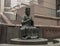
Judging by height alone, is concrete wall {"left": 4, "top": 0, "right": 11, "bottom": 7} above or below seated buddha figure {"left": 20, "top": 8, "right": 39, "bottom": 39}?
above

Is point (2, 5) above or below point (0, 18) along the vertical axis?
above

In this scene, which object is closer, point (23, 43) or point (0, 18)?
point (23, 43)

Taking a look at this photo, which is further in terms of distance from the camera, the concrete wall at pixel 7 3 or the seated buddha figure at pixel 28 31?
the concrete wall at pixel 7 3

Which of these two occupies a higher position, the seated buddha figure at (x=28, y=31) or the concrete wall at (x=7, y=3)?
the concrete wall at (x=7, y=3)

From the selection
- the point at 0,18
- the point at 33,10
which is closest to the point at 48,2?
the point at 33,10

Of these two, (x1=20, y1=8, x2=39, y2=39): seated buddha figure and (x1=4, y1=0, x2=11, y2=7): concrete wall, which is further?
(x1=4, y1=0, x2=11, y2=7): concrete wall

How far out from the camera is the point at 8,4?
23.8 m

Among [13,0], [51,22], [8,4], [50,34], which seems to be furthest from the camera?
[8,4]

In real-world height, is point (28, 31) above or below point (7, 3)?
below

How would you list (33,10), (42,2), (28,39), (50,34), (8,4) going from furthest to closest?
(8,4), (42,2), (33,10), (50,34), (28,39)

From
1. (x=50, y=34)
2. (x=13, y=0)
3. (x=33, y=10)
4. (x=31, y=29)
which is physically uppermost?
(x=13, y=0)

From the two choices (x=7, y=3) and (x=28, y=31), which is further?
(x=7, y=3)

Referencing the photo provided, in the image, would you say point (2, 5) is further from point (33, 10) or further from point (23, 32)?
point (23, 32)

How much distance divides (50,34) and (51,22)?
3891 millimetres
